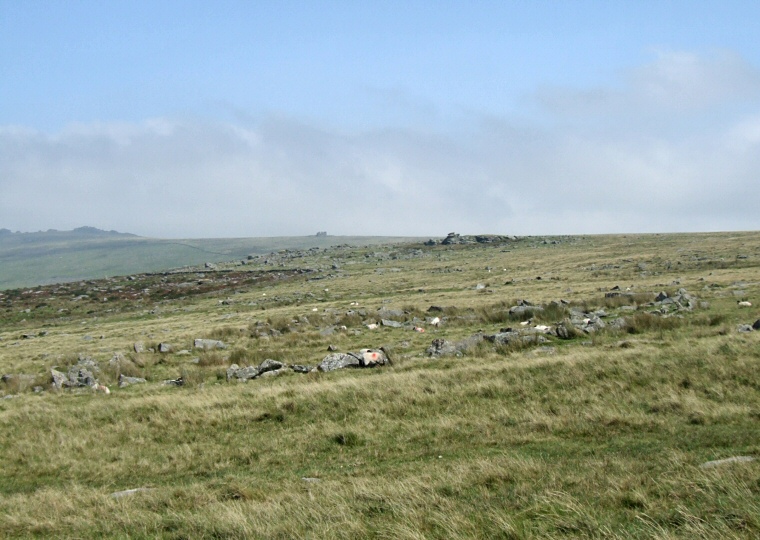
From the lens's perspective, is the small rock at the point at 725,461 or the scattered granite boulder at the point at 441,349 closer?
the small rock at the point at 725,461

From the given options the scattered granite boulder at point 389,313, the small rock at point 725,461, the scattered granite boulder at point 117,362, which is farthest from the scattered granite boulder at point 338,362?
the small rock at point 725,461

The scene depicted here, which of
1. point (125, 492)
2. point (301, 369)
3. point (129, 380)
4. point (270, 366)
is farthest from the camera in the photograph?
point (129, 380)

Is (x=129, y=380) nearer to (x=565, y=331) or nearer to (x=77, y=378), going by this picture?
(x=77, y=378)

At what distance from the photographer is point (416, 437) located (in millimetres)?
11820

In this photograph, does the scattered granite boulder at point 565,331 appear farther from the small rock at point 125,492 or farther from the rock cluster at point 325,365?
the small rock at point 125,492

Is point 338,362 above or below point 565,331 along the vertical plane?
below

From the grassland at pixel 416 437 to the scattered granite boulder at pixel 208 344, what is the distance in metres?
0.80

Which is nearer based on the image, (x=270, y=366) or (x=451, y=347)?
(x=270, y=366)

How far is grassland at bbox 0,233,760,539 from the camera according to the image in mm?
6590

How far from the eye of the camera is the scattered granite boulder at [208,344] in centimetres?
2585

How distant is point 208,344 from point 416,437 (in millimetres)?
17022

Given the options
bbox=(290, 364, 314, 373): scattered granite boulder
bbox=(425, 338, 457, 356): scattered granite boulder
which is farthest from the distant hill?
bbox=(425, 338, 457, 356): scattered granite boulder

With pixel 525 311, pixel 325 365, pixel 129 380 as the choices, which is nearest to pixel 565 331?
pixel 525 311

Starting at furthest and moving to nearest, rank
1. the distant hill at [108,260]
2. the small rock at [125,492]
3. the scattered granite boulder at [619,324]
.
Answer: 1. the distant hill at [108,260]
2. the scattered granite boulder at [619,324]
3. the small rock at [125,492]
